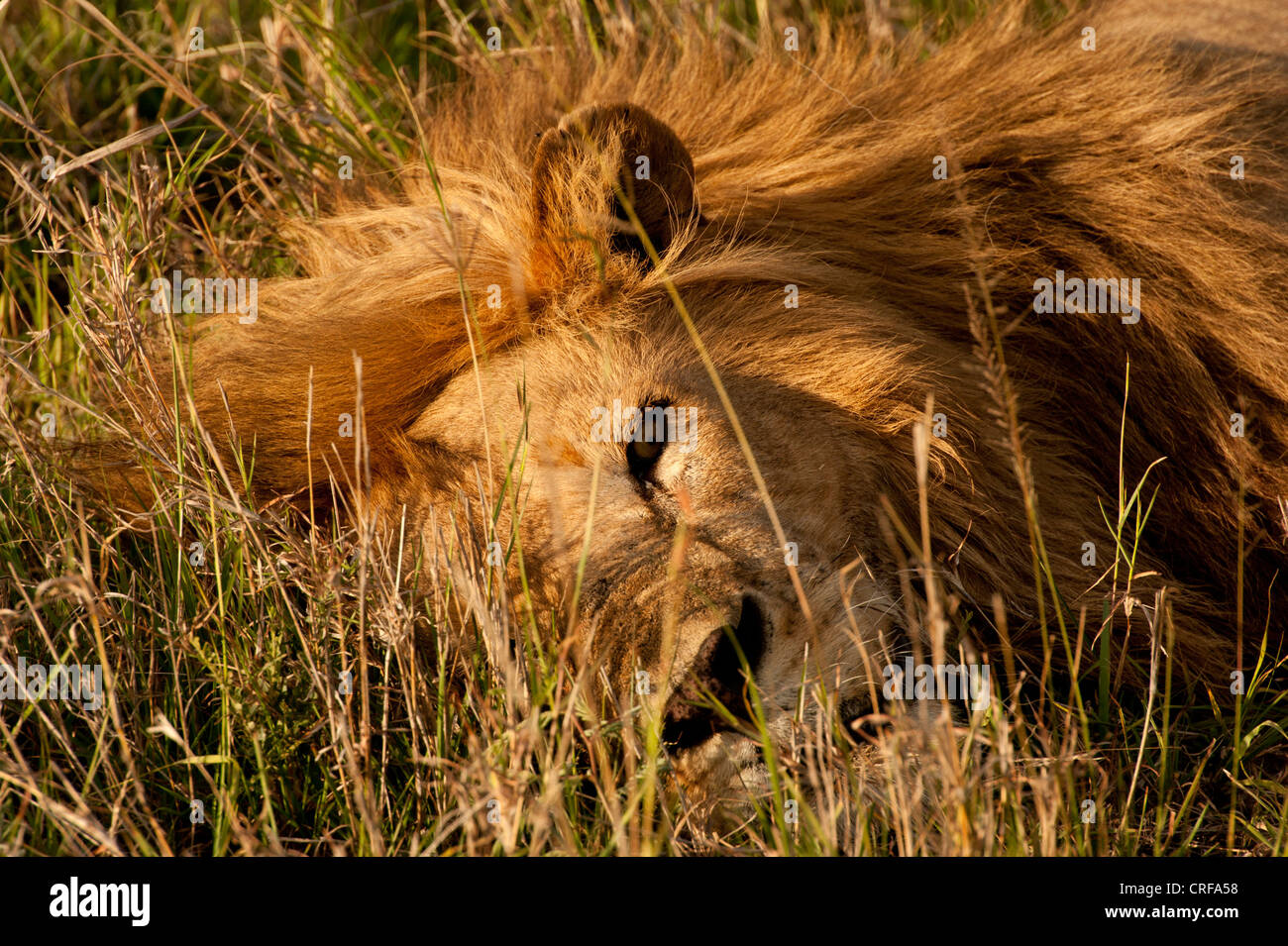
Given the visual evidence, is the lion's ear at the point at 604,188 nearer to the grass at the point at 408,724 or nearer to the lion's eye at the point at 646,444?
the lion's eye at the point at 646,444

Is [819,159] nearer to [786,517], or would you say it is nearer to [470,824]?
[786,517]

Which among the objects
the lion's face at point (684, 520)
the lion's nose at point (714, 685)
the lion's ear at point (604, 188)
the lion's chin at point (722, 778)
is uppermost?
the lion's ear at point (604, 188)

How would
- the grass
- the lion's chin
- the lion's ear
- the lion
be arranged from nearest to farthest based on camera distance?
the grass
the lion's chin
the lion
the lion's ear

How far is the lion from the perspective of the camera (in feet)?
8.07

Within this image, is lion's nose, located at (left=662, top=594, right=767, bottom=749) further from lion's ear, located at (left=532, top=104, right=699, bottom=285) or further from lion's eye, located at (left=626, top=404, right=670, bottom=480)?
lion's ear, located at (left=532, top=104, right=699, bottom=285)

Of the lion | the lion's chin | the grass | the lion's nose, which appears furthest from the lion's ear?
the lion's chin

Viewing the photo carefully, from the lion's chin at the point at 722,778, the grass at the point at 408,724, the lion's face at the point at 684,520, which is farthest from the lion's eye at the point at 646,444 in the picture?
the lion's chin at the point at 722,778

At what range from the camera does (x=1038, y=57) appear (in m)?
3.30

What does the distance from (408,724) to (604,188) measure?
3.90 feet

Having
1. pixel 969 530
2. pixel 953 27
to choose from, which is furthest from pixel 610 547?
pixel 953 27

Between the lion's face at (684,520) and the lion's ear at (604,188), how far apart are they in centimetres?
17

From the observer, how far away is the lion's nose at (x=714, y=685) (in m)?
2.29

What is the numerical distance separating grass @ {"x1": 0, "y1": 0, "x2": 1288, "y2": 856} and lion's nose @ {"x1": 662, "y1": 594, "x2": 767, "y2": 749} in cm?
7

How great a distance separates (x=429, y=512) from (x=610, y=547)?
1.35ft
